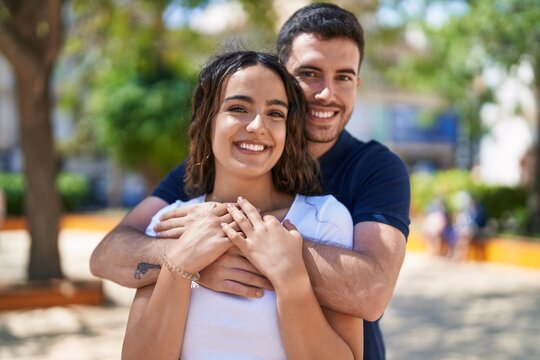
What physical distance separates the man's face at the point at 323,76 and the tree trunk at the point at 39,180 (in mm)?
7017

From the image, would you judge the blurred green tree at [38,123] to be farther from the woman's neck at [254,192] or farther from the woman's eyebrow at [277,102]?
the woman's eyebrow at [277,102]

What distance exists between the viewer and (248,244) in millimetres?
1842

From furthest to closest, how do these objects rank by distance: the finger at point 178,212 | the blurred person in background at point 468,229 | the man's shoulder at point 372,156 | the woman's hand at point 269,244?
1. the blurred person in background at point 468,229
2. the man's shoulder at point 372,156
3. the finger at point 178,212
4. the woman's hand at point 269,244

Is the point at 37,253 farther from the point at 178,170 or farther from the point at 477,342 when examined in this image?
the point at 178,170

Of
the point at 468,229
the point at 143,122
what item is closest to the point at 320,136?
the point at 468,229

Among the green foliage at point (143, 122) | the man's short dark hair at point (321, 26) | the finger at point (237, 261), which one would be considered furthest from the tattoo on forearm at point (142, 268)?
the green foliage at point (143, 122)

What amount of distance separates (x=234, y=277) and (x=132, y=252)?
0.40 meters

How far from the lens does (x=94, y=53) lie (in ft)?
52.9

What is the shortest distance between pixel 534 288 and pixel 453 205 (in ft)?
25.4

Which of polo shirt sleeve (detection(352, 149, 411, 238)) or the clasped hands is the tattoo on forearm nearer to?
the clasped hands

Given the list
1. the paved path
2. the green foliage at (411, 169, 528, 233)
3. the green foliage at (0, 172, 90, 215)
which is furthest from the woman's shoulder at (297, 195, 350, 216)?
the green foliage at (0, 172, 90, 215)

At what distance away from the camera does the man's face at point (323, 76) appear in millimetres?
2314

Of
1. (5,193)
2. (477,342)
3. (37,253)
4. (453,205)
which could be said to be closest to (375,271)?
(477,342)

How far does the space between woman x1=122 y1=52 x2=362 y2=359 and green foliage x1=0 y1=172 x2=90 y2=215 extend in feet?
71.3
